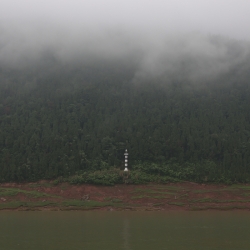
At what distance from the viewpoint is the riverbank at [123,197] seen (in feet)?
168

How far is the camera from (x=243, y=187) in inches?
2228

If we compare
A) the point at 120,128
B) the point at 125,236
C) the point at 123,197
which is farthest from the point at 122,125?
the point at 125,236

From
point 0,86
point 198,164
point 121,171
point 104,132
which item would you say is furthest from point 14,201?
point 0,86

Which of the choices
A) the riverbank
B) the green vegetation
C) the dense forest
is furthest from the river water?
the dense forest

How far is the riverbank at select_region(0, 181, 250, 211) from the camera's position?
5134cm

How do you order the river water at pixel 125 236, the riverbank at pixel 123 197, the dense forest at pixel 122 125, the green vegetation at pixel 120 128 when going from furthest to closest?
the dense forest at pixel 122 125 < the green vegetation at pixel 120 128 < the riverbank at pixel 123 197 < the river water at pixel 125 236

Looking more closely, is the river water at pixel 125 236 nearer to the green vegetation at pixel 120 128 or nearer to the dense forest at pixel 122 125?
the green vegetation at pixel 120 128

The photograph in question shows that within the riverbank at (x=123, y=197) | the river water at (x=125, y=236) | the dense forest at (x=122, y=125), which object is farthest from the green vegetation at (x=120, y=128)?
the river water at (x=125, y=236)

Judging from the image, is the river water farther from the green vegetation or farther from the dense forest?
the dense forest

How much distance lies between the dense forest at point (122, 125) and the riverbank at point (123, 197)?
2.68 m

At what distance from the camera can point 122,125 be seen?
71562 millimetres

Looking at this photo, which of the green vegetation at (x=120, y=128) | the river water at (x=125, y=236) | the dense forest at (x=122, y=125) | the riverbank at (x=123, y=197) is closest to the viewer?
the river water at (x=125, y=236)

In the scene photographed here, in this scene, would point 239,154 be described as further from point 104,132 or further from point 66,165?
point 66,165

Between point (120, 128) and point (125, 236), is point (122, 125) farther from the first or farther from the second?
point (125, 236)
